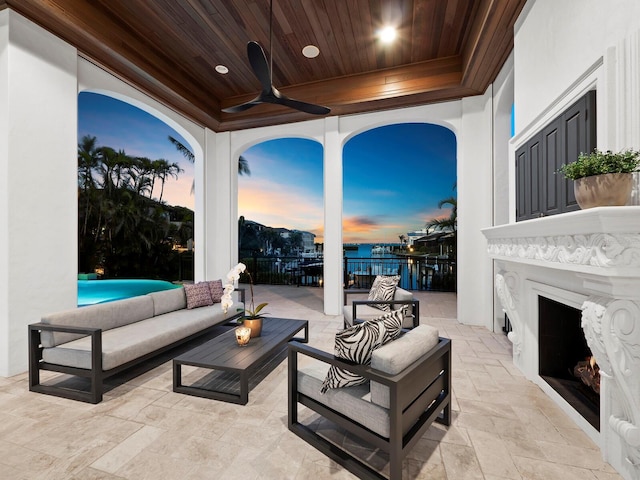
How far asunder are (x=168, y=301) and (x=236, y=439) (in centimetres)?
234

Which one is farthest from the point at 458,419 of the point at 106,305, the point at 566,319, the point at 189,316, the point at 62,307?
the point at 62,307

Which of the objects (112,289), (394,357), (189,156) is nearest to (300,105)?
(394,357)

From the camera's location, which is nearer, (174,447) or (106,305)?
(174,447)

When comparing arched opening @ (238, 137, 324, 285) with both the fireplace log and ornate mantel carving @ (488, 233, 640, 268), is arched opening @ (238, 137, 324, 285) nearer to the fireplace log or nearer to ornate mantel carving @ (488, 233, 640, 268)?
the fireplace log

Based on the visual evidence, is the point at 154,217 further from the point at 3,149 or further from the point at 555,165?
the point at 555,165

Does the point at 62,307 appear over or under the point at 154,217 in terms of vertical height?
under

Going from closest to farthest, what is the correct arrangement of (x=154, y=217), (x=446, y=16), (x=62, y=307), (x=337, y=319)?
(x=62, y=307) < (x=446, y=16) < (x=337, y=319) < (x=154, y=217)

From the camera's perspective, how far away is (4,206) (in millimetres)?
2850

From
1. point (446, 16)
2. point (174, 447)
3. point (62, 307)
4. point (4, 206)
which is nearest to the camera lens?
point (174, 447)

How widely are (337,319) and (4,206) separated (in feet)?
13.8

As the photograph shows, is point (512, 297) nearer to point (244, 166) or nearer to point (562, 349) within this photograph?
point (562, 349)

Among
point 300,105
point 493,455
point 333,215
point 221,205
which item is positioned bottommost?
point 493,455

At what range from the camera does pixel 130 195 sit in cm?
806

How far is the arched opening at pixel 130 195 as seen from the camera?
289 inches
